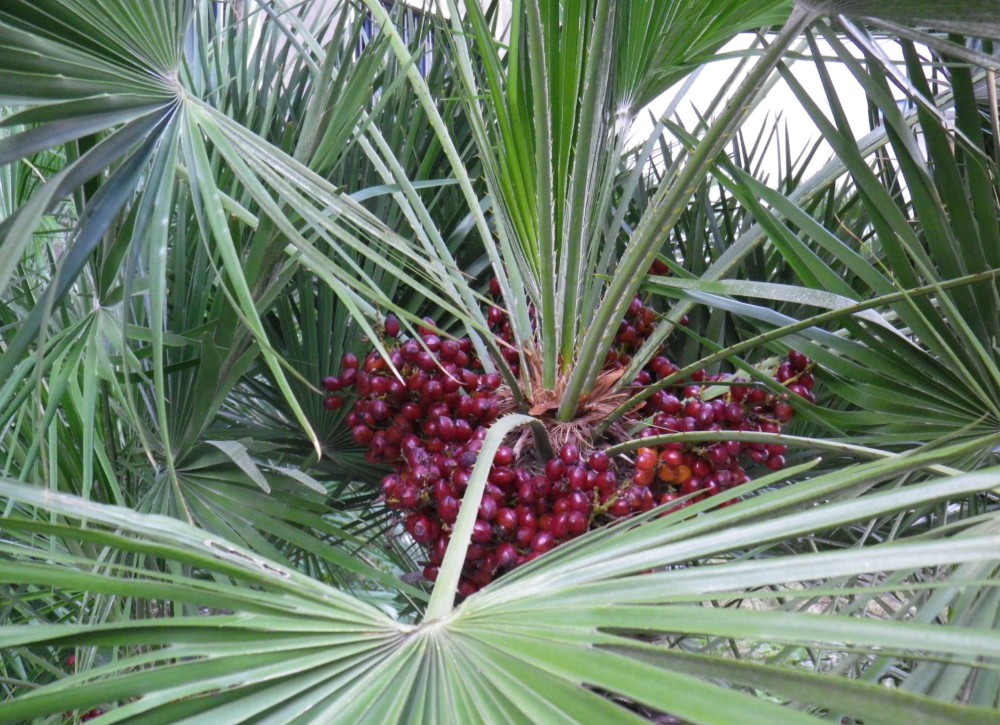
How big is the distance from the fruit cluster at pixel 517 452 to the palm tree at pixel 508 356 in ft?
0.11

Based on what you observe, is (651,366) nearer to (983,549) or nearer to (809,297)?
(809,297)

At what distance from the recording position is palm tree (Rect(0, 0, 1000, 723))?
1.32ft

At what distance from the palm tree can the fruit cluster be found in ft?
0.11

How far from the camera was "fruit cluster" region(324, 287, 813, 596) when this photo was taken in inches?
29.3

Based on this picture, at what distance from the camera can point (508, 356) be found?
0.94m

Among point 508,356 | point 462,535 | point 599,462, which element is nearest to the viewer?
point 462,535

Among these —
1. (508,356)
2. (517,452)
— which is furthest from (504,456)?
(508,356)

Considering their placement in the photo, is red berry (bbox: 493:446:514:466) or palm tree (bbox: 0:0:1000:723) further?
red berry (bbox: 493:446:514:466)

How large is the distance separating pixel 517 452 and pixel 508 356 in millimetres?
150

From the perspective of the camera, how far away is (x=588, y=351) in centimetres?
80

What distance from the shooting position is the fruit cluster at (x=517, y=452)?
74 centimetres

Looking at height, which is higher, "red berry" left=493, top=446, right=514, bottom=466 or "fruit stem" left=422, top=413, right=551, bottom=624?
"red berry" left=493, top=446, right=514, bottom=466

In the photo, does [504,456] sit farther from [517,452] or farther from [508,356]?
[508,356]

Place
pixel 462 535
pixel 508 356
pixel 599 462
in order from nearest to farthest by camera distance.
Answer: pixel 462 535, pixel 599 462, pixel 508 356
